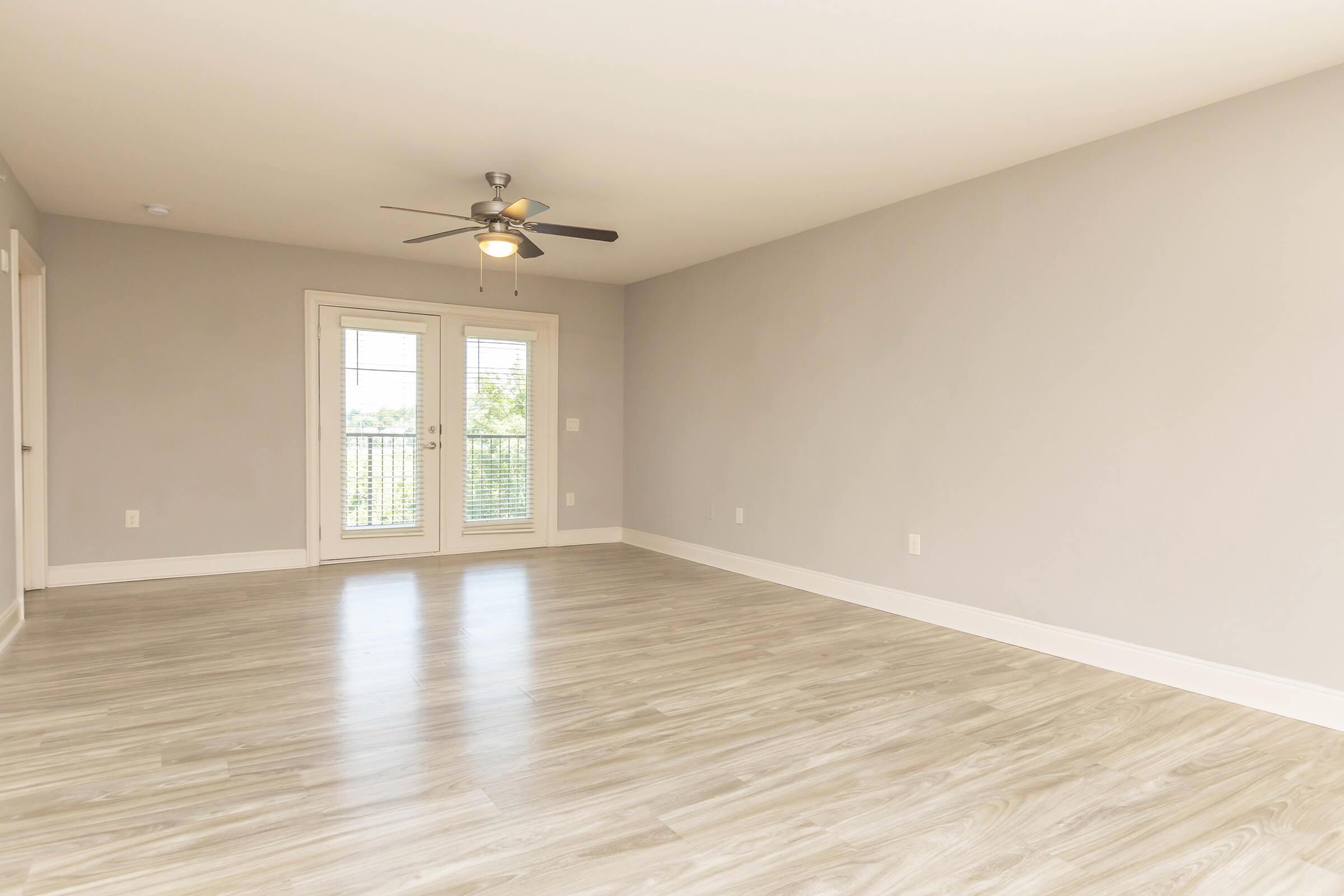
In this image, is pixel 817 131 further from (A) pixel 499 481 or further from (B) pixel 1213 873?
(A) pixel 499 481

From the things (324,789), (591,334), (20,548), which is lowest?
(324,789)

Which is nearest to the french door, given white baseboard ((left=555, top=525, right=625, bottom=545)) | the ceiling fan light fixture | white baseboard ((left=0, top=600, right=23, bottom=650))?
white baseboard ((left=555, top=525, right=625, bottom=545))

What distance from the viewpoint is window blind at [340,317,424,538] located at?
6.38 m

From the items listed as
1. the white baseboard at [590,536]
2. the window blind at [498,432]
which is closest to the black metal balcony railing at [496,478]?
the window blind at [498,432]

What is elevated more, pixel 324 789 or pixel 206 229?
pixel 206 229

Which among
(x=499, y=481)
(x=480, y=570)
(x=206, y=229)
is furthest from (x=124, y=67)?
(x=499, y=481)

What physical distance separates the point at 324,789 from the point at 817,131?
3332 millimetres

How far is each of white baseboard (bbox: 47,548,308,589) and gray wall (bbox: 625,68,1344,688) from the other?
3.71 meters

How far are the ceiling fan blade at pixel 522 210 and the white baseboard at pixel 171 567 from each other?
11.7ft

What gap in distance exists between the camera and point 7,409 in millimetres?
4031

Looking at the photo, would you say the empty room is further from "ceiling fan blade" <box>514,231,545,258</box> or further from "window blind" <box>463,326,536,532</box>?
"window blind" <box>463,326,536,532</box>

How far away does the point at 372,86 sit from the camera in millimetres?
3236

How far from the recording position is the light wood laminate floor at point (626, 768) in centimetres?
197

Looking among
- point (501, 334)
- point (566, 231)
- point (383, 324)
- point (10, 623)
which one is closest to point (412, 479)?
point (383, 324)
